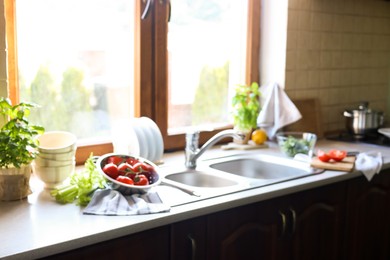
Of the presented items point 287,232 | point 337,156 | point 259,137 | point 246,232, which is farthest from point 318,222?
point 259,137

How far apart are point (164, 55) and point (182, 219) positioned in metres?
0.97

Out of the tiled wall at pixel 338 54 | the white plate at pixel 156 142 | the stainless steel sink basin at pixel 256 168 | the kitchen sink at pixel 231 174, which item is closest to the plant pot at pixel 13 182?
the kitchen sink at pixel 231 174

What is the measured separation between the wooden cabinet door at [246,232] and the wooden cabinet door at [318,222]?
0.31 ft

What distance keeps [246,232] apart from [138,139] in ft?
1.81

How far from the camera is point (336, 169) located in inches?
84.9

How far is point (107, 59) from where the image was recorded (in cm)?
221

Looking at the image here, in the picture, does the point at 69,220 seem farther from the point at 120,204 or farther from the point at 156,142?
the point at 156,142

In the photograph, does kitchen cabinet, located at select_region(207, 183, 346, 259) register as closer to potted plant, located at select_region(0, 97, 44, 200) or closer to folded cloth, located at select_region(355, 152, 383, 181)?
folded cloth, located at select_region(355, 152, 383, 181)

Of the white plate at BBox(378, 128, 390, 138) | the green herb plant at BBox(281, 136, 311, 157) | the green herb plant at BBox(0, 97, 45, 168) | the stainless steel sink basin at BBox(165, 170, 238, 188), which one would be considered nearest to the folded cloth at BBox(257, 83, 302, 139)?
the green herb plant at BBox(281, 136, 311, 157)

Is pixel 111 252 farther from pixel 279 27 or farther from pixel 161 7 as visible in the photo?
pixel 279 27

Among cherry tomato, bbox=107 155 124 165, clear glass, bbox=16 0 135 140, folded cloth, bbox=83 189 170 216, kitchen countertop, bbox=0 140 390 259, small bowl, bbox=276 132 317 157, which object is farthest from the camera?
small bowl, bbox=276 132 317 157

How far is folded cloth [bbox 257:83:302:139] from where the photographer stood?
2654 mm

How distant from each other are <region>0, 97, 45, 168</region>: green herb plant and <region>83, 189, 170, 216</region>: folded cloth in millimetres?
250

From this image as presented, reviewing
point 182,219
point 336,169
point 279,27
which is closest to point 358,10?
point 279,27
